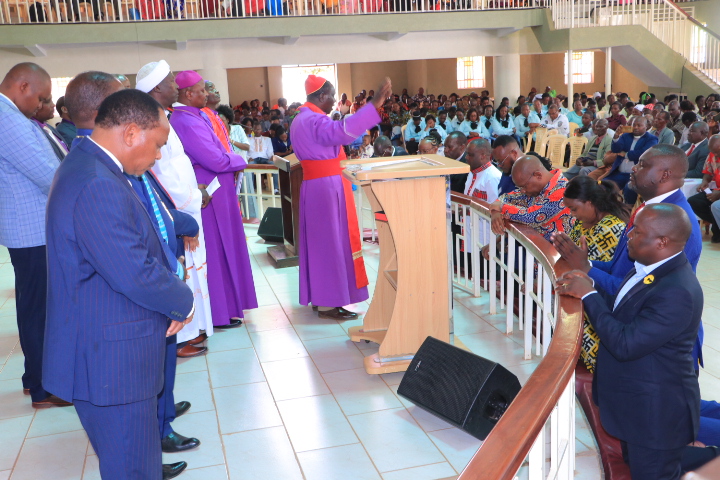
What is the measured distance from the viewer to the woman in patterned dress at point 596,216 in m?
3.28

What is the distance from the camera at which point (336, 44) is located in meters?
14.4

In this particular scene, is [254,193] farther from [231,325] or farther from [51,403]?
[51,403]

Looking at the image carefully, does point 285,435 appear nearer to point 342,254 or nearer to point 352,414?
point 352,414

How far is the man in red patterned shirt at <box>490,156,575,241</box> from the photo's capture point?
405 centimetres

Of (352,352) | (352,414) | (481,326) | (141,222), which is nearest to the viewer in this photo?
(141,222)

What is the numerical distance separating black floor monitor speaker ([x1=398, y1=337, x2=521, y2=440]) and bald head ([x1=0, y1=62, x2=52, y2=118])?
225cm

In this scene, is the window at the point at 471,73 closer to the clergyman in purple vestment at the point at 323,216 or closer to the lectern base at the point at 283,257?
the lectern base at the point at 283,257

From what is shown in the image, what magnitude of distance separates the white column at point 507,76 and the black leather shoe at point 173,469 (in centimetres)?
1423

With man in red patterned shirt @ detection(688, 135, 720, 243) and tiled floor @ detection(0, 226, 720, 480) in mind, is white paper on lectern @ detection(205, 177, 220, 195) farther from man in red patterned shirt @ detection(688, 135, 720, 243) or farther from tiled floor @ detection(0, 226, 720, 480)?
man in red patterned shirt @ detection(688, 135, 720, 243)

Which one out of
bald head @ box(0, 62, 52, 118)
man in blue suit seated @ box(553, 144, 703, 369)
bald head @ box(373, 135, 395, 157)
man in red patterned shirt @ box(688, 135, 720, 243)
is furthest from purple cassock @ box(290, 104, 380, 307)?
man in red patterned shirt @ box(688, 135, 720, 243)

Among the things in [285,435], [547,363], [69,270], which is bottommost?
[285,435]

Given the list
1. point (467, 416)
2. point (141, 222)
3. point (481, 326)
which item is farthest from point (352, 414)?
point (141, 222)

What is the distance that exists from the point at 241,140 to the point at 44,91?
20.0ft

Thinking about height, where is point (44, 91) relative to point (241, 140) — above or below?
above
